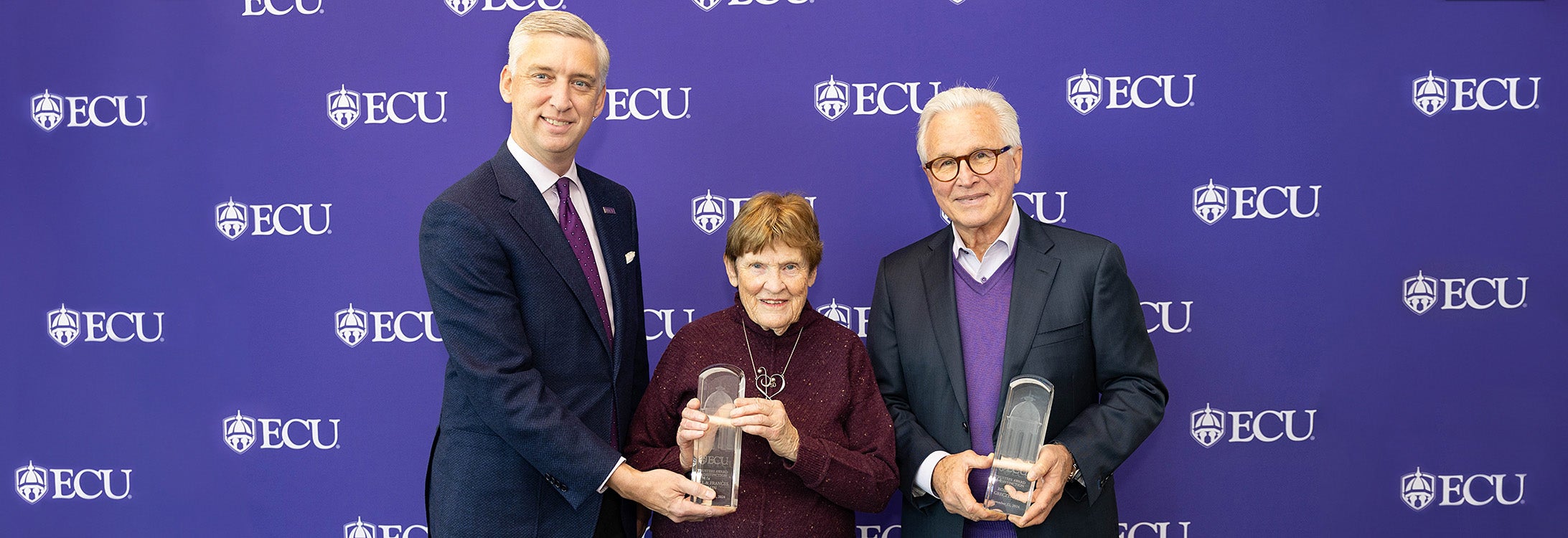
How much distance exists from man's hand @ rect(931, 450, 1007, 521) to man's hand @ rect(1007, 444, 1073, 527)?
0.17 feet

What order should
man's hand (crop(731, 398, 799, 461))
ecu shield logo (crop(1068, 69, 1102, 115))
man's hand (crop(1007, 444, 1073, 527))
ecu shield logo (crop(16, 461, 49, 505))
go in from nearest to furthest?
man's hand (crop(731, 398, 799, 461)) < man's hand (crop(1007, 444, 1073, 527)) < ecu shield logo (crop(1068, 69, 1102, 115)) < ecu shield logo (crop(16, 461, 49, 505))

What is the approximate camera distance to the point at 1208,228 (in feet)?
9.37

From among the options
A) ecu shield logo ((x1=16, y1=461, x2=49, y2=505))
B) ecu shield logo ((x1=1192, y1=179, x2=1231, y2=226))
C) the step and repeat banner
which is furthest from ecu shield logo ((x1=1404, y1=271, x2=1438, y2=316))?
ecu shield logo ((x1=16, y1=461, x2=49, y2=505))

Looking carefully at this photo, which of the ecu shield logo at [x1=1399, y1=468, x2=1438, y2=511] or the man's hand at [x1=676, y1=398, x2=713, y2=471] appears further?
the ecu shield logo at [x1=1399, y1=468, x2=1438, y2=511]

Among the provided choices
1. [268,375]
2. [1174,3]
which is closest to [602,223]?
[268,375]

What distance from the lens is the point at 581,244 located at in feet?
6.41

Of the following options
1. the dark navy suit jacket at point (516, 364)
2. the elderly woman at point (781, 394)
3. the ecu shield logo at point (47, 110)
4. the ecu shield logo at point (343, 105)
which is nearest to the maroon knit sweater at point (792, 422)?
the elderly woman at point (781, 394)

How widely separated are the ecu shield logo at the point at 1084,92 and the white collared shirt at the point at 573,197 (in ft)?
5.14

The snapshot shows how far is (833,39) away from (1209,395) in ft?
5.32

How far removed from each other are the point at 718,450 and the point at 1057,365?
0.76 metres

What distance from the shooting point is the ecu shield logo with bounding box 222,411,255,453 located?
118 inches

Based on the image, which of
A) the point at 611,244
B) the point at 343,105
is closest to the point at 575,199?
the point at 611,244

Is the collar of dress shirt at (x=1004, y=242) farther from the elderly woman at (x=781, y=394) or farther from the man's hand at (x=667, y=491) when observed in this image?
the man's hand at (x=667, y=491)

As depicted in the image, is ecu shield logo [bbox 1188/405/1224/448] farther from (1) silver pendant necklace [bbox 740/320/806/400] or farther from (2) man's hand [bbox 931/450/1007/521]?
(1) silver pendant necklace [bbox 740/320/806/400]
